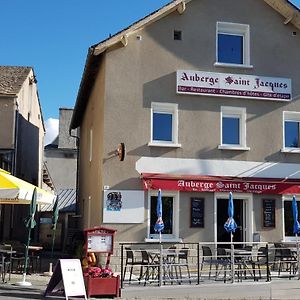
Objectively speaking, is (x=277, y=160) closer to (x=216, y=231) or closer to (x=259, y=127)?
(x=259, y=127)

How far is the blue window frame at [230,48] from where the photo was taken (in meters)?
Result: 17.9

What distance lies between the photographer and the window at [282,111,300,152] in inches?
704

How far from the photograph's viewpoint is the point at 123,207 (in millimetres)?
16109

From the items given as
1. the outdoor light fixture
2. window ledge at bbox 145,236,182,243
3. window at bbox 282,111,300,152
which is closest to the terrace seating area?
window ledge at bbox 145,236,182,243

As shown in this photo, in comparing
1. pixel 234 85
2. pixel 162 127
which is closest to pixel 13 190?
pixel 162 127

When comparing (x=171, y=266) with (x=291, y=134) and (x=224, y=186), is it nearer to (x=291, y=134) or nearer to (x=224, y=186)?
(x=224, y=186)

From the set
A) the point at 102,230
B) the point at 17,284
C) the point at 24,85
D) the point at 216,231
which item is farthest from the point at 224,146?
the point at 24,85

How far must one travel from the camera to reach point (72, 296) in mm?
11305

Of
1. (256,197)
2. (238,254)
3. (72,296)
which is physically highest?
(256,197)

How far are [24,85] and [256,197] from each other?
489 inches

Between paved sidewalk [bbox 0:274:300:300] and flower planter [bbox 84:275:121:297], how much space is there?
29 centimetres

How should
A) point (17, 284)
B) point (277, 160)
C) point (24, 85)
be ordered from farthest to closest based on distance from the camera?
point (24, 85) → point (277, 160) → point (17, 284)

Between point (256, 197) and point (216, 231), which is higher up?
point (256, 197)

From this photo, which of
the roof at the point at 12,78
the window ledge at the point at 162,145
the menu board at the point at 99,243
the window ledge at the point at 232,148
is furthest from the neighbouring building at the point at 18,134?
the menu board at the point at 99,243
